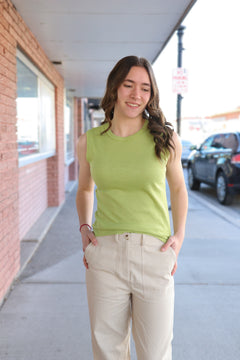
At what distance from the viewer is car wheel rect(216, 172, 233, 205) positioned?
8.52 metres

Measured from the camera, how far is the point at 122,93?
1768 mm

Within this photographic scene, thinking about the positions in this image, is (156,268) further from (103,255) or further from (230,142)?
(230,142)

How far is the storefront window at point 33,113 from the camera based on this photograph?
4977mm

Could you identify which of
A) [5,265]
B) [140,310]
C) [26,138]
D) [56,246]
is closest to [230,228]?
[56,246]

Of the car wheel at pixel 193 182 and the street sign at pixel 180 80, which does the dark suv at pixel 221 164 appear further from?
the street sign at pixel 180 80

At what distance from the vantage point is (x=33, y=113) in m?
5.87

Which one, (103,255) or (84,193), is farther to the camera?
(84,193)

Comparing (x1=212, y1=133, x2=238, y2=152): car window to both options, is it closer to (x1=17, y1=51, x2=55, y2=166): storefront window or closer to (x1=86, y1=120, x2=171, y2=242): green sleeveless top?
(x1=17, y1=51, x2=55, y2=166): storefront window

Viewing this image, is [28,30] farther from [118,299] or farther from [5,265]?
[118,299]

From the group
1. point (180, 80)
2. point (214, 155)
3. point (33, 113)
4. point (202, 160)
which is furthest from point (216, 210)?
point (33, 113)

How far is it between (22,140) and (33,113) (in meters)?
0.90

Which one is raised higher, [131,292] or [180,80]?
[180,80]

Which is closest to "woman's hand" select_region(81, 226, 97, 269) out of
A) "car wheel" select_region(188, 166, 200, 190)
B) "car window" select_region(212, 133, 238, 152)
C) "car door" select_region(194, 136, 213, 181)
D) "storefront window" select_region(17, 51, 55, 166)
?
"storefront window" select_region(17, 51, 55, 166)

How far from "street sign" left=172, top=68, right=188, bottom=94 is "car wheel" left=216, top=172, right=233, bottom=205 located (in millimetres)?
2261
